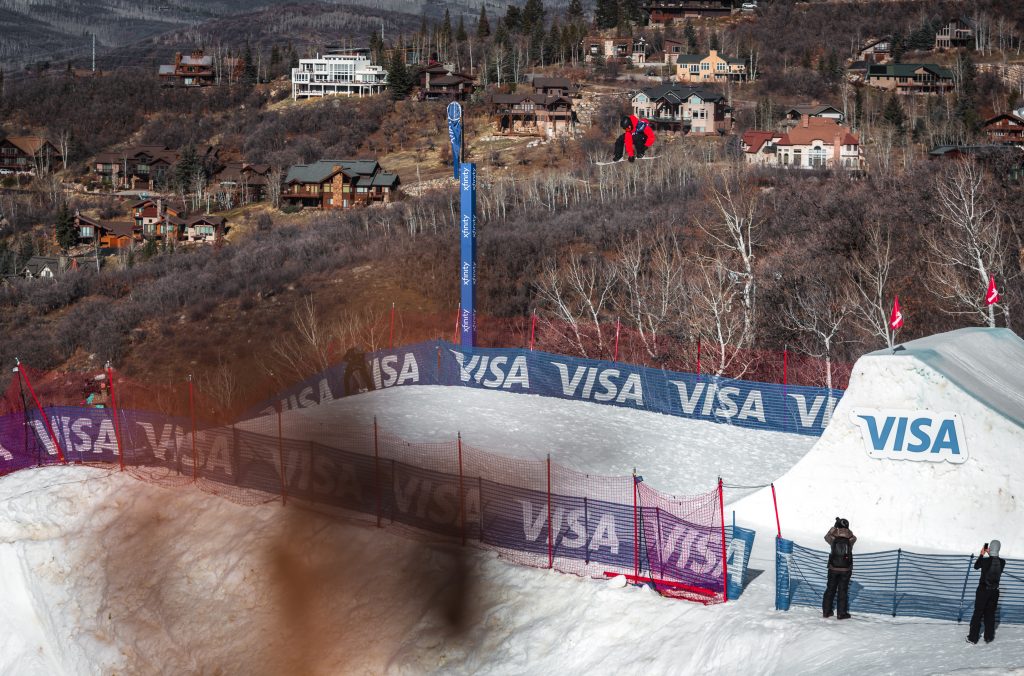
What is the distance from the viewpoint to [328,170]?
108 m

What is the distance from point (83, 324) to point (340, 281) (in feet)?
53.3

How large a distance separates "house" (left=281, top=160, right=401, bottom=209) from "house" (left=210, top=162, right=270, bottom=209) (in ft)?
28.9

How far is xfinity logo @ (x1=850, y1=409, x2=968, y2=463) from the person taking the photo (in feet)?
60.5

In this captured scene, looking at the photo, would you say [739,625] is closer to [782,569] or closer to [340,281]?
[782,569]

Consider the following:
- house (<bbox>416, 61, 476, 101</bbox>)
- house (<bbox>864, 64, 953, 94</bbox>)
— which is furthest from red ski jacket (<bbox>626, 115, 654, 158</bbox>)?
house (<bbox>864, 64, 953, 94</bbox>)

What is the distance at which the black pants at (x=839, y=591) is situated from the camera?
15.9 m

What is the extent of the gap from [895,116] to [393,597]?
99038mm

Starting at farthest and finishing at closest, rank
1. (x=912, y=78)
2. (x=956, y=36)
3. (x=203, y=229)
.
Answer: (x=956, y=36), (x=912, y=78), (x=203, y=229)

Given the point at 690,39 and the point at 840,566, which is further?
the point at 690,39

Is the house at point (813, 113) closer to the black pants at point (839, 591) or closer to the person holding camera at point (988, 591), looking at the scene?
the black pants at point (839, 591)

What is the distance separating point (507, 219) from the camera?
81.9m

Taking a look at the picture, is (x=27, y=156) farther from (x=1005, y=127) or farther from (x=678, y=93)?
(x=1005, y=127)

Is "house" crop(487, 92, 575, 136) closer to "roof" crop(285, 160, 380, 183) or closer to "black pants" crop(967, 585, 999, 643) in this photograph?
"roof" crop(285, 160, 380, 183)

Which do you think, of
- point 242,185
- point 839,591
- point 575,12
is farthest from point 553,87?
point 839,591
